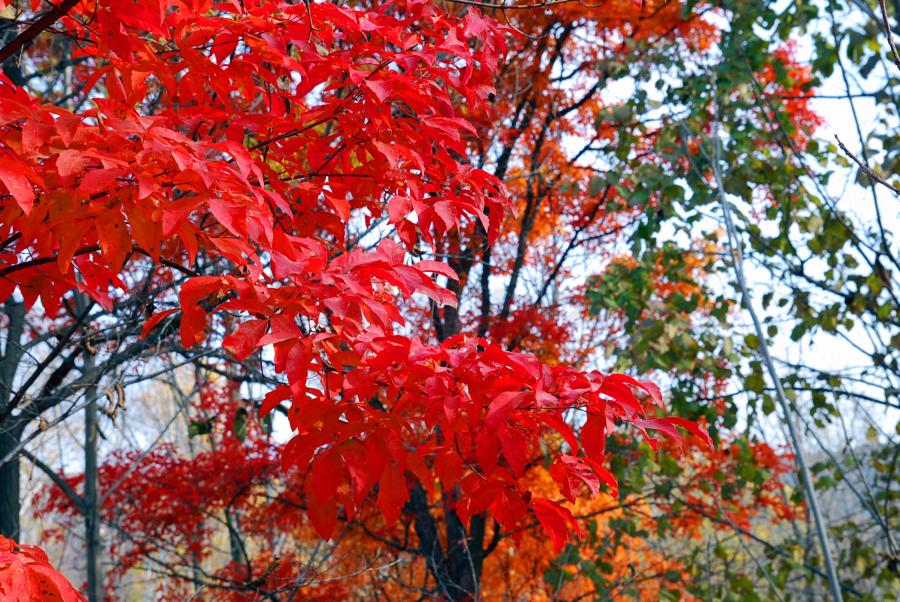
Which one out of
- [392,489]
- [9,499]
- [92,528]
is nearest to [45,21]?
[392,489]

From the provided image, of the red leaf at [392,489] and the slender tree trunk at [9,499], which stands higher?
the slender tree trunk at [9,499]

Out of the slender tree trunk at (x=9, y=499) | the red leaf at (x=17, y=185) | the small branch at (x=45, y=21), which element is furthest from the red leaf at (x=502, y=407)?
the slender tree trunk at (x=9, y=499)

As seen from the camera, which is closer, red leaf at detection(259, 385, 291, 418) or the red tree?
the red tree

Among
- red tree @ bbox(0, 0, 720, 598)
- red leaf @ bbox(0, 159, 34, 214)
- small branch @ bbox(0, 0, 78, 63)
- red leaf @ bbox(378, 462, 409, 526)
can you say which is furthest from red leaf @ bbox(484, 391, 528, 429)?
small branch @ bbox(0, 0, 78, 63)

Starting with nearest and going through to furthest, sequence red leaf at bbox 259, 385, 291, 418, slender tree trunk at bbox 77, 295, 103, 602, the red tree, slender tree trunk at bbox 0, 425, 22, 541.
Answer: the red tree → red leaf at bbox 259, 385, 291, 418 → slender tree trunk at bbox 77, 295, 103, 602 → slender tree trunk at bbox 0, 425, 22, 541

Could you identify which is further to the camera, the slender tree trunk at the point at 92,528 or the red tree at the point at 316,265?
the slender tree trunk at the point at 92,528

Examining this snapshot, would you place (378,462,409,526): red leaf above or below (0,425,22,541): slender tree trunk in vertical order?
below

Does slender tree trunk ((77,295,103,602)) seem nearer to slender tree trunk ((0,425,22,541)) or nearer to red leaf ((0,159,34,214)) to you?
slender tree trunk ((0,425,22,541))

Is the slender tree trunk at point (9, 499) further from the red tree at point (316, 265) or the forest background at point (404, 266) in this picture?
the red tree at point (316, 265)

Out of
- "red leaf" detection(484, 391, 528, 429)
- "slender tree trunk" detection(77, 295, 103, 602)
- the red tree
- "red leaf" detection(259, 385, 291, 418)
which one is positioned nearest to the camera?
"red leaf" detection(484, 391, 528, 429)

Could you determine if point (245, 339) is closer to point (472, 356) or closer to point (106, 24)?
point (472, 356)

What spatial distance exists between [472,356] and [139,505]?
5.97m

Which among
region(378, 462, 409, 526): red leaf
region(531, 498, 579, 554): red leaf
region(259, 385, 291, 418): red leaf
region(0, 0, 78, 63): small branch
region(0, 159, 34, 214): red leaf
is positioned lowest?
region(531, 498, 579, 554): red leaf

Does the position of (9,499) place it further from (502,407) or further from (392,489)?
(502,407)
